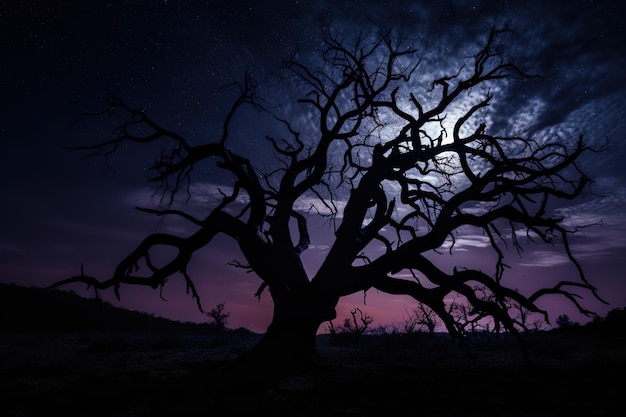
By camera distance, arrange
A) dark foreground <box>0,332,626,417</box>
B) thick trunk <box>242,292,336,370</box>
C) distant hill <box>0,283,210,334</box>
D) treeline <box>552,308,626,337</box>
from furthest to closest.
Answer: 1. distant hill <box>0,283,210,334</box>
2. treeline <box>552,308,626,337</box>
3. thick trunk <box>242,292,336,370</box>
4. dark foreground <box>0,332,626,417</box>

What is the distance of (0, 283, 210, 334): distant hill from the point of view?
78.8ft

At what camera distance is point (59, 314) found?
2677cm

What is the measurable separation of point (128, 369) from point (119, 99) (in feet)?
20.5

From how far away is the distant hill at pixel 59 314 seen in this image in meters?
24.0

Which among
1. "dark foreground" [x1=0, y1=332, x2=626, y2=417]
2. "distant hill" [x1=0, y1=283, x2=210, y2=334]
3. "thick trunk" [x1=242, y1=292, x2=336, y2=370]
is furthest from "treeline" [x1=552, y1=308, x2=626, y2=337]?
"distant hill" [x1=0, y1=283, x2=210, y2=334]

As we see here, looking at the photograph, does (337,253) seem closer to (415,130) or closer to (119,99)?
(415,130)

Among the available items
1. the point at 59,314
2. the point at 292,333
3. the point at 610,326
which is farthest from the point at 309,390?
the point at 59,314

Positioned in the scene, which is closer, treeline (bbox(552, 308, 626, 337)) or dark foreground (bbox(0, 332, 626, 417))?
dark foreground (bbox(0, 332, 626, 417))

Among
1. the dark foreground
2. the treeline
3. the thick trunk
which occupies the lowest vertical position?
the dark foreground

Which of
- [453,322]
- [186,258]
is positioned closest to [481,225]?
[453,322]

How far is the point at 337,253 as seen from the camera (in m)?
7.93

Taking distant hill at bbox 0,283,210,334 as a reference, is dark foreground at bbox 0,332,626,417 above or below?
below

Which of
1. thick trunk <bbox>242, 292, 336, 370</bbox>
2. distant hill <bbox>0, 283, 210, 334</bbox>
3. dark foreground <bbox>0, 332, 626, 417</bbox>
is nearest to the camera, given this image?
dark foreground <bbox>0, 332, 626, 417</bbox>

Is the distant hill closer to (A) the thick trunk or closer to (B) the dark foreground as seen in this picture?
(B) the dark foreground
